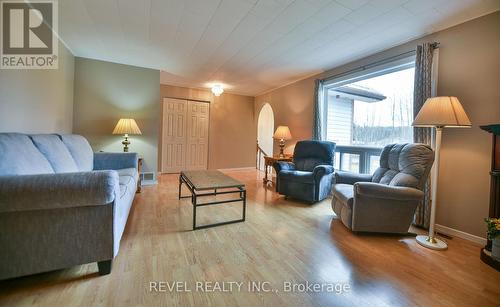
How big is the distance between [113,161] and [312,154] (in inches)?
128

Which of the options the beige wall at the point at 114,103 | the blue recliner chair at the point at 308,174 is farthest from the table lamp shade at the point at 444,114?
the beige wall at the point at 114,103

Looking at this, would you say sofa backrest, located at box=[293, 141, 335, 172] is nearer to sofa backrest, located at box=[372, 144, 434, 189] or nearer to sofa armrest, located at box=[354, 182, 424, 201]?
sofa backrest, located at box=[372, 144, 434, 189]

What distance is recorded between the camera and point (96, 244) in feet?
4.67

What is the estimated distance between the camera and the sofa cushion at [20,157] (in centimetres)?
139

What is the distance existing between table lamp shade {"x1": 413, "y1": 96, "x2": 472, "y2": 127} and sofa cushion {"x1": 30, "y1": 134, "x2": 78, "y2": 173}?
3.50 m

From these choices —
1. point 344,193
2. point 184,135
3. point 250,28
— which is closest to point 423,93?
point 344,193

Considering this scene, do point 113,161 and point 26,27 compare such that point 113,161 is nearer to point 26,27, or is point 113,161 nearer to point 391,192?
point 26,27

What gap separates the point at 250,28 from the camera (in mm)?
2553

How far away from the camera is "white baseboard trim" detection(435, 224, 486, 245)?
2.15 m

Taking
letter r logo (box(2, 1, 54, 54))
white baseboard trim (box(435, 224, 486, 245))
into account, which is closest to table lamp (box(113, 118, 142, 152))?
letter r logo (box(2, 1, 54, 54))

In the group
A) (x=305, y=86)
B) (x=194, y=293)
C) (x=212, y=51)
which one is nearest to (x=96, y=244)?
(x=194, y=293)

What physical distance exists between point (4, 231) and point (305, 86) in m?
4.63

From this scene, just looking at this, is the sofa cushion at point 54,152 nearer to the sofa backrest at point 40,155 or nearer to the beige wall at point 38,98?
the sofa backrest at point 40,155

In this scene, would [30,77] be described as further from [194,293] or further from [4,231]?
[194,293]
